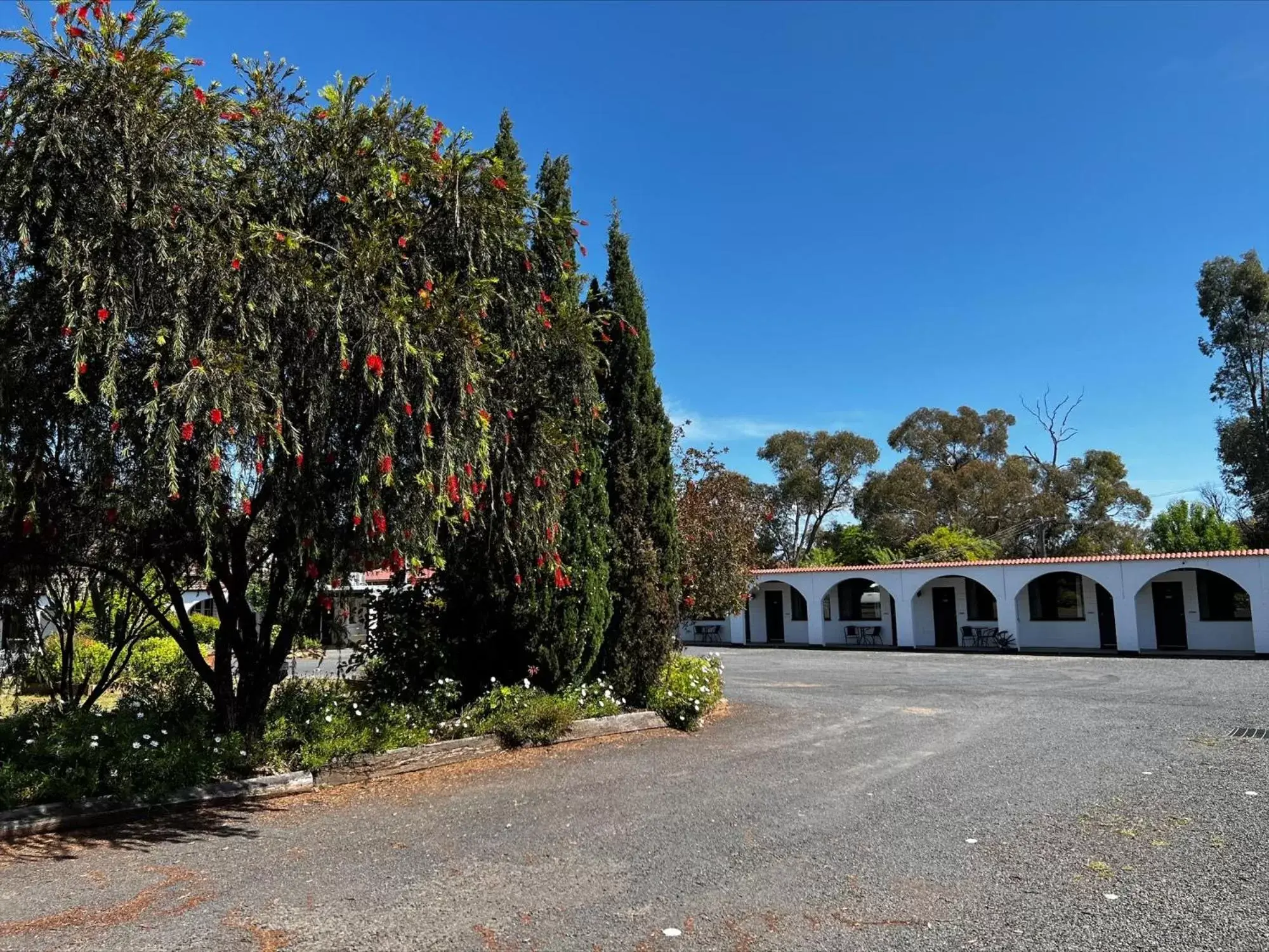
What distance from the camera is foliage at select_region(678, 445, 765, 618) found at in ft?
40.4

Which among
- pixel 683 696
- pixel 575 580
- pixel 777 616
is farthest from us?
pixel 777 616

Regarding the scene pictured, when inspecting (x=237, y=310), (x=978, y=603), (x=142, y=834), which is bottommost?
(x=142, y=834)

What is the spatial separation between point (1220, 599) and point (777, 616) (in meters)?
14.8

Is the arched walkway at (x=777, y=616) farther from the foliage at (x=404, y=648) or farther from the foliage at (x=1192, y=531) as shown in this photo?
the foliage at (x=404, y=648)

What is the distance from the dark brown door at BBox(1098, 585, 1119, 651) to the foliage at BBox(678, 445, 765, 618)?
18.3 meters

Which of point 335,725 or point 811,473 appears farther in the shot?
point 811,473

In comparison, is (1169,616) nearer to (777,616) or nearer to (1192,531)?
(777,616)

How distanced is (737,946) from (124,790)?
4.84 m

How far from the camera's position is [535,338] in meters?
7.42

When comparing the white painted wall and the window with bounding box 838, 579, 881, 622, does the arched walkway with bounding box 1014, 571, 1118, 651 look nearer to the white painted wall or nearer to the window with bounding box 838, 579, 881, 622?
the white painted wall

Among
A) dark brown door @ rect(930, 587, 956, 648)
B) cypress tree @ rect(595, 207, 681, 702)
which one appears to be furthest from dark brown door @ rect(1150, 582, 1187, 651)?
cypress tree @ rect(595, 207, 681, 702)

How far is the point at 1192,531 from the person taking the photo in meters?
43.0

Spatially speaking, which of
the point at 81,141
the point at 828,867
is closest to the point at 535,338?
the point at 81,141

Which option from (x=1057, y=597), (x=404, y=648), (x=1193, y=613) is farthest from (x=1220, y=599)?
(x=404, y=648)
